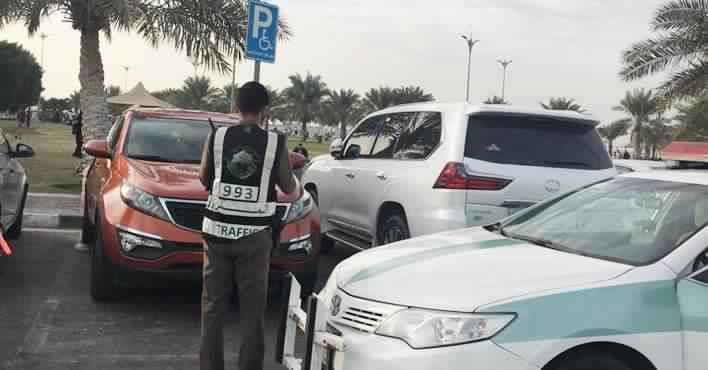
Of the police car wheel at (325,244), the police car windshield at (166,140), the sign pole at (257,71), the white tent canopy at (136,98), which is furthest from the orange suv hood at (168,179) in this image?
the white tent canopy at (136,98)

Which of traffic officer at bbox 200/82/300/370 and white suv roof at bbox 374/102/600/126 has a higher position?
white suv roof at bbox 374/102/600/126

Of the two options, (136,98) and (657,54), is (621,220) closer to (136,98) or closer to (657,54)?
(657,54)

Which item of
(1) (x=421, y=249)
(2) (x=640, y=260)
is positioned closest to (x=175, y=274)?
(1) (x=421, y=249)

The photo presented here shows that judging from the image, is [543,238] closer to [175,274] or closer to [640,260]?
[640,260]

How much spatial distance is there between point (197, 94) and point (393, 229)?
5316 centimetres

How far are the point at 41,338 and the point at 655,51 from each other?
17.3 meters

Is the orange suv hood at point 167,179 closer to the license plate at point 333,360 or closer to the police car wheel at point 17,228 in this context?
the license plate at point 333,360

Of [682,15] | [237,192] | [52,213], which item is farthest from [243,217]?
[682,15]

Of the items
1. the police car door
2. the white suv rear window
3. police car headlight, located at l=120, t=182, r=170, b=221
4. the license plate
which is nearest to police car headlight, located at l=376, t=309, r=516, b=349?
the license plate

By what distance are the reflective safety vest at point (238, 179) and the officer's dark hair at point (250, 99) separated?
0.12 metres

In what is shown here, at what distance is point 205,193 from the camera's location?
18.9 ft

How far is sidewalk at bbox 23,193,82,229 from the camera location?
33.7 feet

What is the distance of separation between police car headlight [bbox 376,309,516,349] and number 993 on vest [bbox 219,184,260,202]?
128cm

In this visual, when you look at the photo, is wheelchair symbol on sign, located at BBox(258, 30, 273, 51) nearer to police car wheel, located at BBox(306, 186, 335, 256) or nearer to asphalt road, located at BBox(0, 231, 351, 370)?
police car wheel, located at BBox(306, 186, 335, 256)
